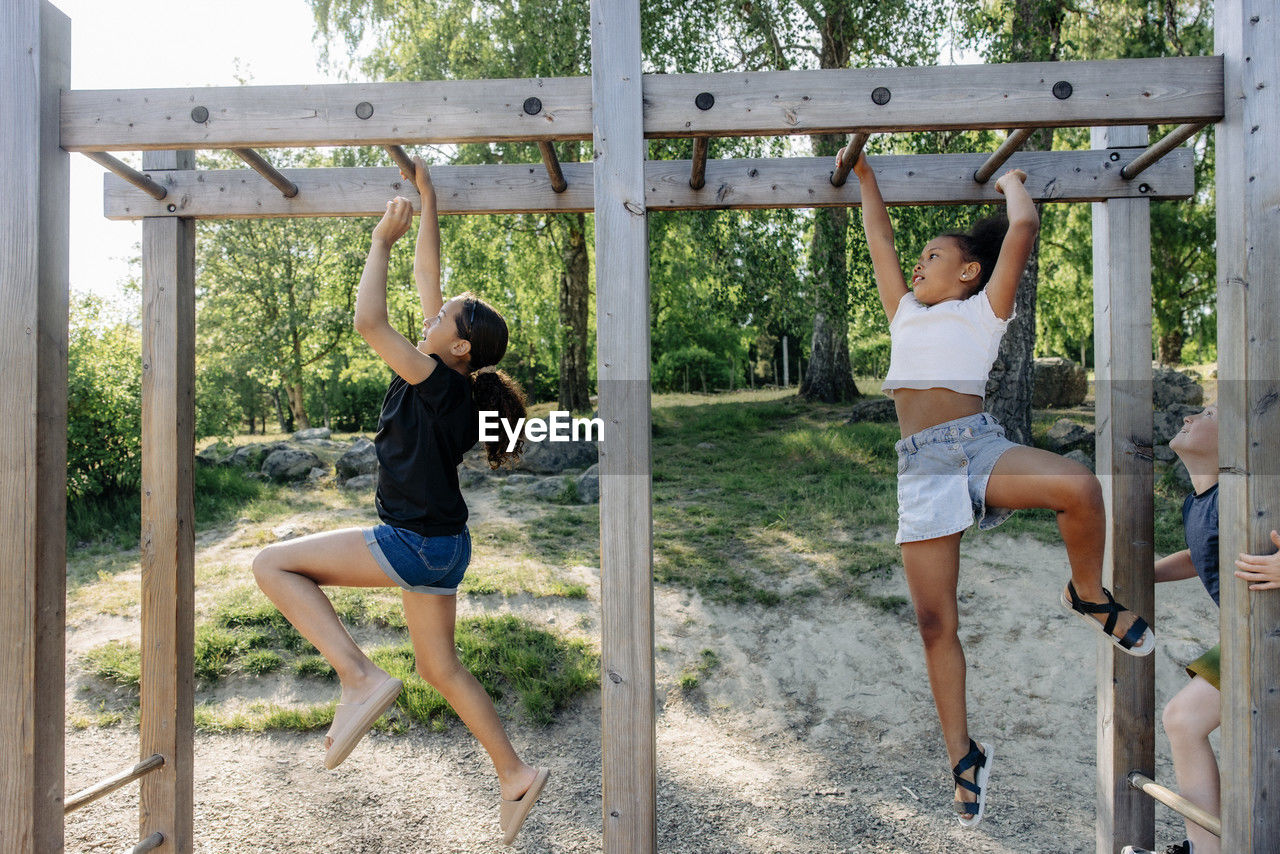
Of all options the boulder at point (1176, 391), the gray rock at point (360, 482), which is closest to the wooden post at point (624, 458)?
the gray rock at point (360, 482)

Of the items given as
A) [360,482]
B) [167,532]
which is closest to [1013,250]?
[167,532]

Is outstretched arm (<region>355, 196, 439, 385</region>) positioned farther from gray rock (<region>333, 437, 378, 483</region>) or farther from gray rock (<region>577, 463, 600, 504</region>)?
gray rock (<region>333, 437, 378, 483</region>)

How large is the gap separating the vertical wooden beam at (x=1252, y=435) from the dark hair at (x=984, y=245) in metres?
0.70

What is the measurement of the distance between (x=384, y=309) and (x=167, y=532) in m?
1.33

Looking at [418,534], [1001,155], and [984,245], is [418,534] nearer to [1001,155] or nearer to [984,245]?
[984,245]

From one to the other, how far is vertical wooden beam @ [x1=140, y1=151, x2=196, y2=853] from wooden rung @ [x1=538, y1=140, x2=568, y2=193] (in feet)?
4.40

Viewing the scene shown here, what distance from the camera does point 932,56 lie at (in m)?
8.37

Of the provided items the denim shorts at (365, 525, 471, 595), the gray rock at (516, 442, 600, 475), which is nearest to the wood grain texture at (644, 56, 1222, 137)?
the denim shorts at (365, 525, 471, 595)

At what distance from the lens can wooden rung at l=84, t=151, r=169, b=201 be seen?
9.16ft

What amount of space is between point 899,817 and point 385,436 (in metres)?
3.44

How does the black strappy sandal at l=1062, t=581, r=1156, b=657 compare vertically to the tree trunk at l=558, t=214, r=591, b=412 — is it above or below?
below

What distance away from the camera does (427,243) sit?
117 inches

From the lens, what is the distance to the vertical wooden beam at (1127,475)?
311cm

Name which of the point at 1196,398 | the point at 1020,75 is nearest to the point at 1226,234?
the point at 1020,75
